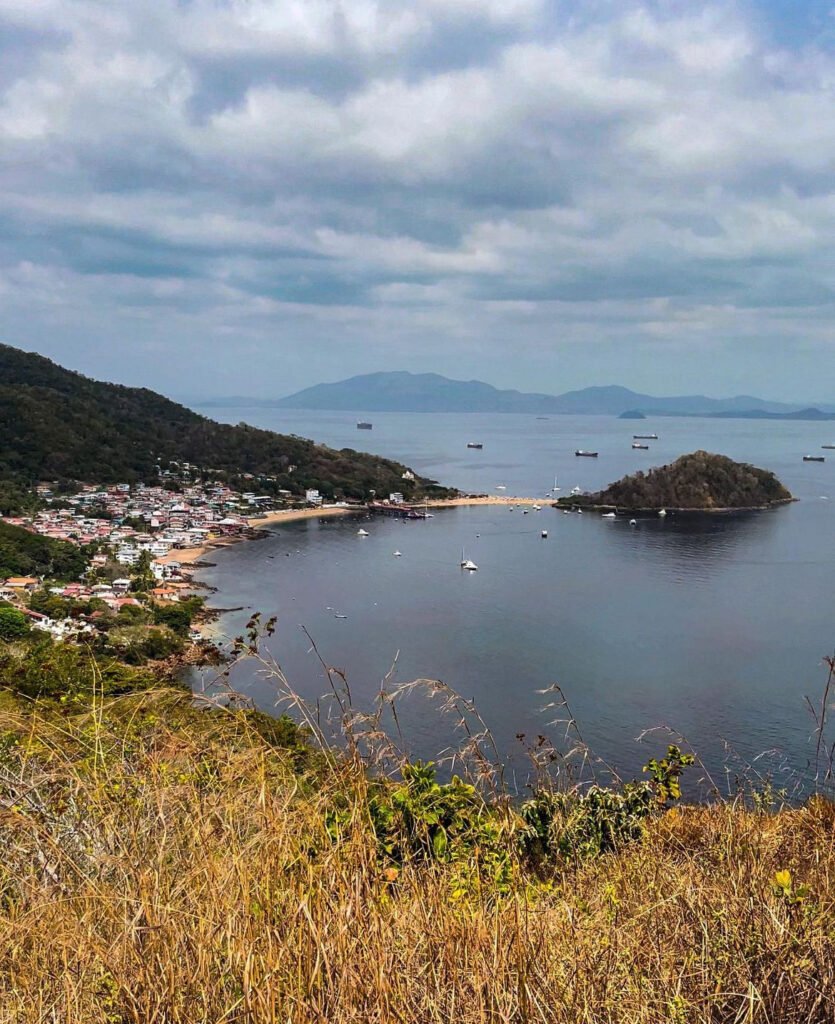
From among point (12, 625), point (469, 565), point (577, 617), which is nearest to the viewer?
point (12, 625)

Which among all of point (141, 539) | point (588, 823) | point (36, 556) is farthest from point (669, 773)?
point (141, 539)

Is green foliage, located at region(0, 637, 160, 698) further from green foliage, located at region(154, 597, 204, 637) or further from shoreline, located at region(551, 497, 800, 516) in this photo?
shoreline, located at region(551, 497, 800, 516)

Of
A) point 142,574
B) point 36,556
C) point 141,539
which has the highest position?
point 36,556

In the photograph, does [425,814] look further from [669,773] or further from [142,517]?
[142,517]

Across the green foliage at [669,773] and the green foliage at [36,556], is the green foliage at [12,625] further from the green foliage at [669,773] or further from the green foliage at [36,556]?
the green foliage at [669,773]

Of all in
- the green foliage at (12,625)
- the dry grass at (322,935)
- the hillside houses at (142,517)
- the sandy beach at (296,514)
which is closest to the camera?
the dry grass at (322,935)

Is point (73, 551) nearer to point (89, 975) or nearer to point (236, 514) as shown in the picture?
point (236, 514)

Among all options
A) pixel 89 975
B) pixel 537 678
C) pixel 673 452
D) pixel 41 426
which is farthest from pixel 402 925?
pixel 673 452

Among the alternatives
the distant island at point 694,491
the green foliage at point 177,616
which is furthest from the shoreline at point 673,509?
the green foliage at point 177,616
